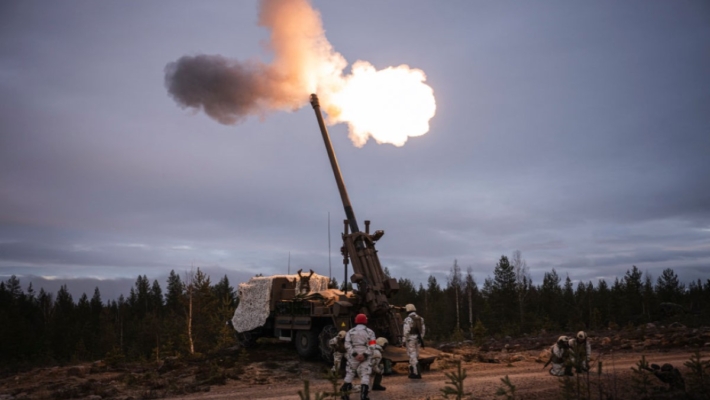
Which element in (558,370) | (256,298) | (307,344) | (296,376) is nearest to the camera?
(558,370)

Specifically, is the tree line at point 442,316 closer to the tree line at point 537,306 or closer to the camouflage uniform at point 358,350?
the tree line at point 537,306

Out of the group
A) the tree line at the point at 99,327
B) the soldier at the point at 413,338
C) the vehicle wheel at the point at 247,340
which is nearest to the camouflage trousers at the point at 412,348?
the soldier at the point at 413,338

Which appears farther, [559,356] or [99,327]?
[99,327]

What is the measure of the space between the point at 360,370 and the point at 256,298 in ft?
33.3

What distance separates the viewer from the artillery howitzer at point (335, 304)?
17.8 metres

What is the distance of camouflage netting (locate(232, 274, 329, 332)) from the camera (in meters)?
21.5

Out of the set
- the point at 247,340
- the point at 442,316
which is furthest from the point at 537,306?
the point at 247,340

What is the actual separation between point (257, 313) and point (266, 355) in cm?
194

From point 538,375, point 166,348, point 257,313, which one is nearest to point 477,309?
Answer: point 166,348

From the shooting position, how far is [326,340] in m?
18.2

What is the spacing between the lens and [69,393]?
47.6 feet

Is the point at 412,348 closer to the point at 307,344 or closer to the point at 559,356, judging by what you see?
the point at 559,356

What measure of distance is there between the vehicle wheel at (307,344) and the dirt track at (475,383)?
0.47m

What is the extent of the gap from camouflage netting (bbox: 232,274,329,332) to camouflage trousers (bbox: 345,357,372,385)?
8958 mm
